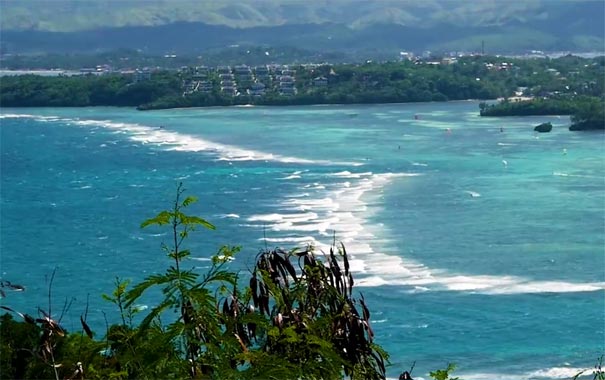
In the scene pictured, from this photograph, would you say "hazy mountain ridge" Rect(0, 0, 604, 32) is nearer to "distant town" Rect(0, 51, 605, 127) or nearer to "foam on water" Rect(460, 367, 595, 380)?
"distant town" Rect(0, 51, 605, 127)

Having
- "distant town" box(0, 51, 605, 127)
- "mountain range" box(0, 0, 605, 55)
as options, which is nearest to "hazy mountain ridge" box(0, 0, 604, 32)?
"mountain range" box(0, 0, 605, 55)

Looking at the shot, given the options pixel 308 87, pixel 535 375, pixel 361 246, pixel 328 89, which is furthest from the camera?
pixel 308 87

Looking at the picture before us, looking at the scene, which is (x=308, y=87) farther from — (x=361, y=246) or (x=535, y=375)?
(x=535, y=375)

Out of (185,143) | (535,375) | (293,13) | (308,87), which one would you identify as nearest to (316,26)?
(293,13)

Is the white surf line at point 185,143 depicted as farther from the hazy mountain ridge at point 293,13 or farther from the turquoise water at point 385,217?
the hazy mountain ridge at point 293,13

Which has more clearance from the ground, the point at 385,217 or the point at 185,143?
the point at 385,217

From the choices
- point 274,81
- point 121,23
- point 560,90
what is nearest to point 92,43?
point 121,23

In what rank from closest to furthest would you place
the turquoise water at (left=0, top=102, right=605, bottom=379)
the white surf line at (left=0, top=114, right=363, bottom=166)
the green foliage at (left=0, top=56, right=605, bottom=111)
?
the turquoise water at (left=0, top=102, right=605, bottom=379) < the white surf line at (left=0, top=114, right=363, bottom=166) < the green foliage at (left=0, top=56, right=605, bottom=111)
